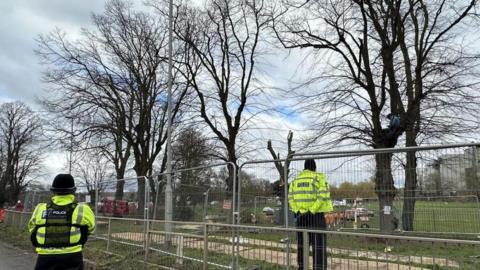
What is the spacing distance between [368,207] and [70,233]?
4.44m

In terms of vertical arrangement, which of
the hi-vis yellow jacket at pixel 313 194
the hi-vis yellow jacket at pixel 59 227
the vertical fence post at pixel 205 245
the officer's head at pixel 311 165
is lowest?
the vertical fence post at pixel 205 245

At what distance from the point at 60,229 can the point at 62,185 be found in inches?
20.2

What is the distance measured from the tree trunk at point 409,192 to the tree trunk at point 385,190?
0.18m

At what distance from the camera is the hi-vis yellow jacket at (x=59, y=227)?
18.7 feet

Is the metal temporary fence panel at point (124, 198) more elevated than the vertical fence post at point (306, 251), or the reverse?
the metal temporary fence panel at point (124, 198)

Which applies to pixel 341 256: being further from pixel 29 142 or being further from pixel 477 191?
pixel 29 142

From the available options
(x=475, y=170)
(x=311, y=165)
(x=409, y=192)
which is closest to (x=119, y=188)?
(x=311, y=165)

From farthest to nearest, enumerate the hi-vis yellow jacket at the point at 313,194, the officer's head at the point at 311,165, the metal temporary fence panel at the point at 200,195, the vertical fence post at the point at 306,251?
the metal temporary fence panel at the point at 200,195 < the officer's head at the point at 311,165 < the hi-vis yellow jacket at the point at 313,194 < the vertical fence post at the point at 306,251

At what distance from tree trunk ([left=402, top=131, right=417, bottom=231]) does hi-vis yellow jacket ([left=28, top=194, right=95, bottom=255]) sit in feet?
14.6

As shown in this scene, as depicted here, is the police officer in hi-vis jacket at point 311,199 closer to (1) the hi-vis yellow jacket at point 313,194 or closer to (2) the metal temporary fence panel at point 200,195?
(1) the hi-vis yellow jacket at point 313,194

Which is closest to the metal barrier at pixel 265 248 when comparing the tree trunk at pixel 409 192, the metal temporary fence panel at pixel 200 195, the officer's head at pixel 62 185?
the metal temporary fence panel at pixel 200 195

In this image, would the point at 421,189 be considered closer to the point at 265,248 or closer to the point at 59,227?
the point at 265,248

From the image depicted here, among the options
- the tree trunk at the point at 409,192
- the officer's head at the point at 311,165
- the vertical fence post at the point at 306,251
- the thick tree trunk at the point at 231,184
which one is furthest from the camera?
the thick tree trunk at the point at 231,184

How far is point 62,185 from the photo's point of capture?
5.82 metres
